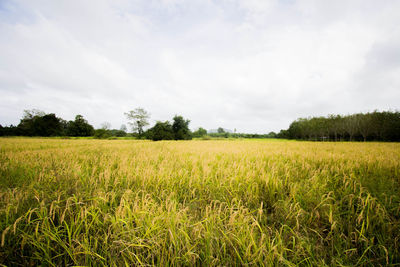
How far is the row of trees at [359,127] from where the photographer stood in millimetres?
33719

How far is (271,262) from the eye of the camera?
95 cm

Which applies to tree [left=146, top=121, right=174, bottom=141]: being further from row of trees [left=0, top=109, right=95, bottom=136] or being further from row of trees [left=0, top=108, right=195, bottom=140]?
row of trees [left=0, top=109, right=95, bottom=136]

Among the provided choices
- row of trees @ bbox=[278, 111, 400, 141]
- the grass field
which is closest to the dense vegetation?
row of trees @ bbox=[278, 111, 400, 141]

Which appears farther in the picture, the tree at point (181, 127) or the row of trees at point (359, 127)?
the row of trees at point (359, 127)

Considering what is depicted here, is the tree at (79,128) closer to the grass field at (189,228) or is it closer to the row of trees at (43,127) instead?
the row of trees at (43,127)

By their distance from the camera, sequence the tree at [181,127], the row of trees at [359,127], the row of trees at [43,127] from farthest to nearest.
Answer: the row of trees at [43,127], the row of trees at [359,127], the tree at [181,127]

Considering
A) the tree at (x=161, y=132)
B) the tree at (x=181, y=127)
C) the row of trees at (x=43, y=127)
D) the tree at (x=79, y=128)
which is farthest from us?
the tree at (x=79, y=128)

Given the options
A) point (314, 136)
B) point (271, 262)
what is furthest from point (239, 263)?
point (314, 136)

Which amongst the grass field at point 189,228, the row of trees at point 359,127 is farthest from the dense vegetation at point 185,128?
the grass field at point 189,228

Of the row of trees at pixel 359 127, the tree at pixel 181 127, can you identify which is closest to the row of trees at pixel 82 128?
the tree at pixel 181 127

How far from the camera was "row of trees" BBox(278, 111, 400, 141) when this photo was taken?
111 ft

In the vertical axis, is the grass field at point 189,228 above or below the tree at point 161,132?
below

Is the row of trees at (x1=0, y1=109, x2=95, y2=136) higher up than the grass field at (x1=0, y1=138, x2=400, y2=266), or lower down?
higher up

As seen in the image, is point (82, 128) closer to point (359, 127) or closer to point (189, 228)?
point (189, 228)
